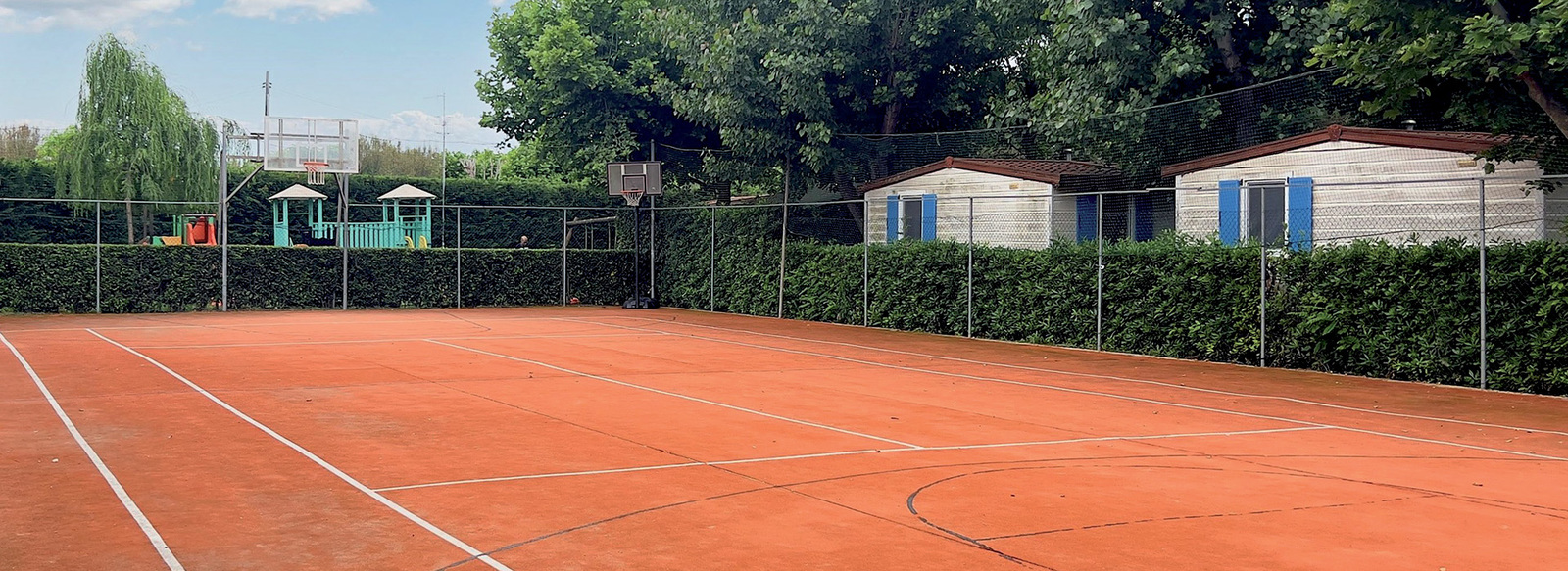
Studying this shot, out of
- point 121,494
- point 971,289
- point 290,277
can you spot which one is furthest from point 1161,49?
point 290,277

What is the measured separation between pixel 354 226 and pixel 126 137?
20.8 feet

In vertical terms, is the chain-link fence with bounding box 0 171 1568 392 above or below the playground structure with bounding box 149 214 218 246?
below

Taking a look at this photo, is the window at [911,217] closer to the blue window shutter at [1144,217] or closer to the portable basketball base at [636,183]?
the blue window shutter at [1144,217]

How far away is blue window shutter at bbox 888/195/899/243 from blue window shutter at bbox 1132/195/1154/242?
5001mm

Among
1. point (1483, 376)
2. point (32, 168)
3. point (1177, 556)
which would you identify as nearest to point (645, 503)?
point (1177, 556)

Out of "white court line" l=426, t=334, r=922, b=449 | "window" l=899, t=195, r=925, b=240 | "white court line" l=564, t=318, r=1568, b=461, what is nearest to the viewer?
"white court line" l=564, t=318, r=1568, b=461

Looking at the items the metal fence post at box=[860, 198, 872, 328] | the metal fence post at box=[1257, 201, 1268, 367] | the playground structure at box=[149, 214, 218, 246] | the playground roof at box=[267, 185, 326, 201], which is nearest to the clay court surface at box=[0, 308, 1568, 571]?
the metal fence post at box=[1257, 201, 1268, 367]

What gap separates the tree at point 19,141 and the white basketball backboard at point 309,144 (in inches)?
947

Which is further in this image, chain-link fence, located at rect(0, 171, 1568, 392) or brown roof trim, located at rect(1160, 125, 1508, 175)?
brown roof trim, located at rect(1160, 125, 1508, 175)

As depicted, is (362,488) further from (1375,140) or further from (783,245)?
(783,245)

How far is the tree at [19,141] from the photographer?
157 ft

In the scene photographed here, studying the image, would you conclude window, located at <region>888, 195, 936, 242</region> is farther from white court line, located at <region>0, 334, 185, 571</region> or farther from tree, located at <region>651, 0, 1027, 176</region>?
white court line, located at <region>0, 334, 185, 571</region>

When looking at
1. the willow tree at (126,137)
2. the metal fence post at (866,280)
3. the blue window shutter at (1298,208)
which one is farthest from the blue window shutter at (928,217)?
the willow tree at (126,137)

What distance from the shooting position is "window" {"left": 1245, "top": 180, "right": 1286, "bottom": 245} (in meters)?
19.0
